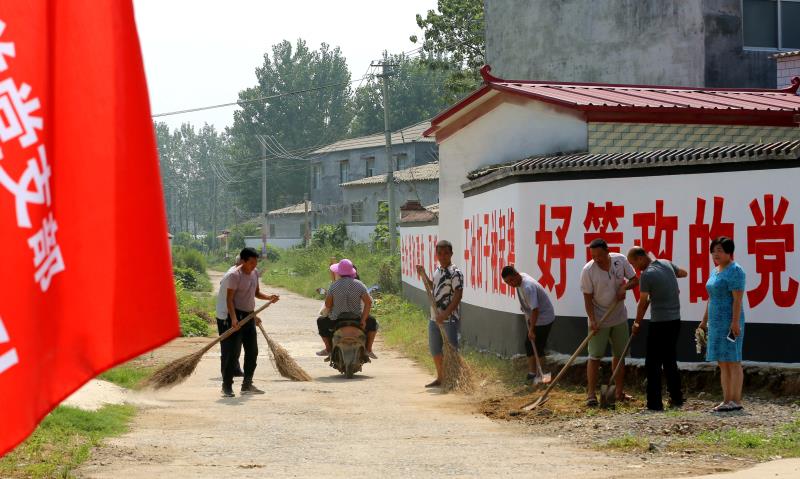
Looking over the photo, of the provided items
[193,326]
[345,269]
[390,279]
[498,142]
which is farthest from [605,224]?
[390,279]

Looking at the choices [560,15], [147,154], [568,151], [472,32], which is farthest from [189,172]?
[147,154]

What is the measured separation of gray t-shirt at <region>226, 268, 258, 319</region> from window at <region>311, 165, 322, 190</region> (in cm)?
6520

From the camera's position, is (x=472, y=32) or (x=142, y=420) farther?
(x=472, y=32)

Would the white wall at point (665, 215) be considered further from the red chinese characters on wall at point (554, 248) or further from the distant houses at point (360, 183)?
the distant houses at point (360, 183)

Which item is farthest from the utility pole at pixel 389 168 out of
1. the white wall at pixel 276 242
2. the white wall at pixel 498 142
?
the white wall at pixel 276 242

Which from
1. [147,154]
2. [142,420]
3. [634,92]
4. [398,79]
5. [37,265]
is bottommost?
[142,420]

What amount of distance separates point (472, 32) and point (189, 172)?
118148mm

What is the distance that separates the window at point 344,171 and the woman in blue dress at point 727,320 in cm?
6486

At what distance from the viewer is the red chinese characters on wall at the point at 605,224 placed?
14203 millimetres

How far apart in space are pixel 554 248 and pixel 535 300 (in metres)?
1.03

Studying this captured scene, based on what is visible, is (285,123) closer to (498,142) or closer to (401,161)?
(401,161)

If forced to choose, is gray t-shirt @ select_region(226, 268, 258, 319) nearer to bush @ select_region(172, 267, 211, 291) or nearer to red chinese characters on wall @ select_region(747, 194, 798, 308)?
red chinese characters on wall @ select_region(747, 194, 798, 308)

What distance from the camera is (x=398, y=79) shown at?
90250mm

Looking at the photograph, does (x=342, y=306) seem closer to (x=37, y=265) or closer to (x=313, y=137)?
(x=37, y=265)
